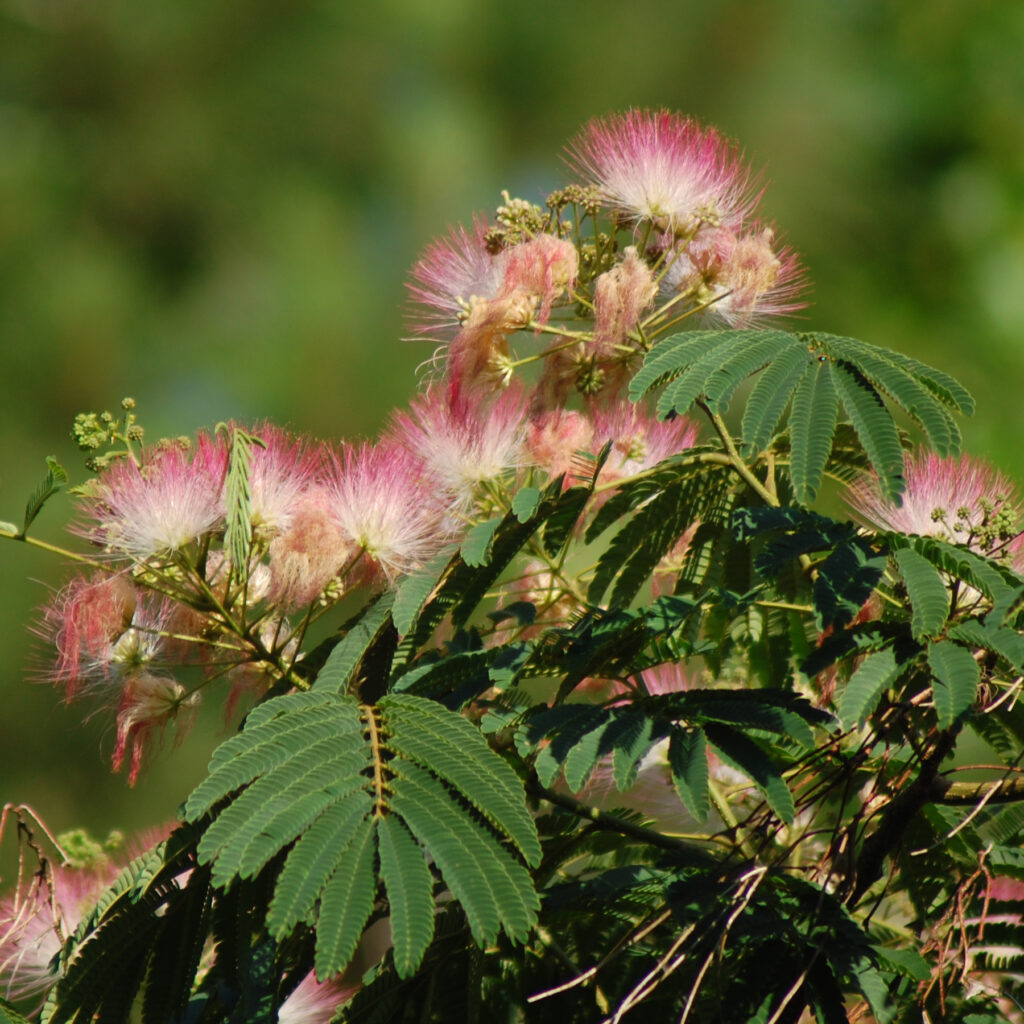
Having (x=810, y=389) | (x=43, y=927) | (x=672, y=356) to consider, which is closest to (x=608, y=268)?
(x=672, y=356)

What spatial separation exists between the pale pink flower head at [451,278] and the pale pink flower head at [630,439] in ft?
0.76

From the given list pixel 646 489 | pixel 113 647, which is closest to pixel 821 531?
pixel 646 489

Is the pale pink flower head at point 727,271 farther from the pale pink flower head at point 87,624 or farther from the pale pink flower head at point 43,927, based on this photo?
the pale pink flower head at point 43,927

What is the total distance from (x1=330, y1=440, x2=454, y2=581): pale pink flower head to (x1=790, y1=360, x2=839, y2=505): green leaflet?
1.55 ft

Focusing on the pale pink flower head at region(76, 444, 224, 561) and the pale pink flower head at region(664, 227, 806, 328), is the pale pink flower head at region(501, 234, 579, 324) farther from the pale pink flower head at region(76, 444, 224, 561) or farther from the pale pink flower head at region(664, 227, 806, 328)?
the pale pink flower head at region(76, 444, 224, 561)

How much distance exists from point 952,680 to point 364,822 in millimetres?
513

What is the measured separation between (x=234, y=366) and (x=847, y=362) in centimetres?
478

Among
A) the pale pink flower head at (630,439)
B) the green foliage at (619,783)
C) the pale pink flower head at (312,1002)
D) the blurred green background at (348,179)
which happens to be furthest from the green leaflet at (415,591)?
the blurred green background at (348,179)

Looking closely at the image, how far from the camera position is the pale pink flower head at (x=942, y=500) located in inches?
59.7

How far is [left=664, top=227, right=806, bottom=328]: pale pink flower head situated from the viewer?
5.53 feet

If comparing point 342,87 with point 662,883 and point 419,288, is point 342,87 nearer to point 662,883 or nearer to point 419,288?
point 419,288

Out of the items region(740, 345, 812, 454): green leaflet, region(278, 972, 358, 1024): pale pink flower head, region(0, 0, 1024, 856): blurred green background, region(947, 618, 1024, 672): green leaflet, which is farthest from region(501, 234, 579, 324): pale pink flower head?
region(0, 0, 1024, 856): blurred green background

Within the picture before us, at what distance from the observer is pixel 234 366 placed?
587 cm

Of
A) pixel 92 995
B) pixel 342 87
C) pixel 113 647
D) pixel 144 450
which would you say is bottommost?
pixel 92 995
